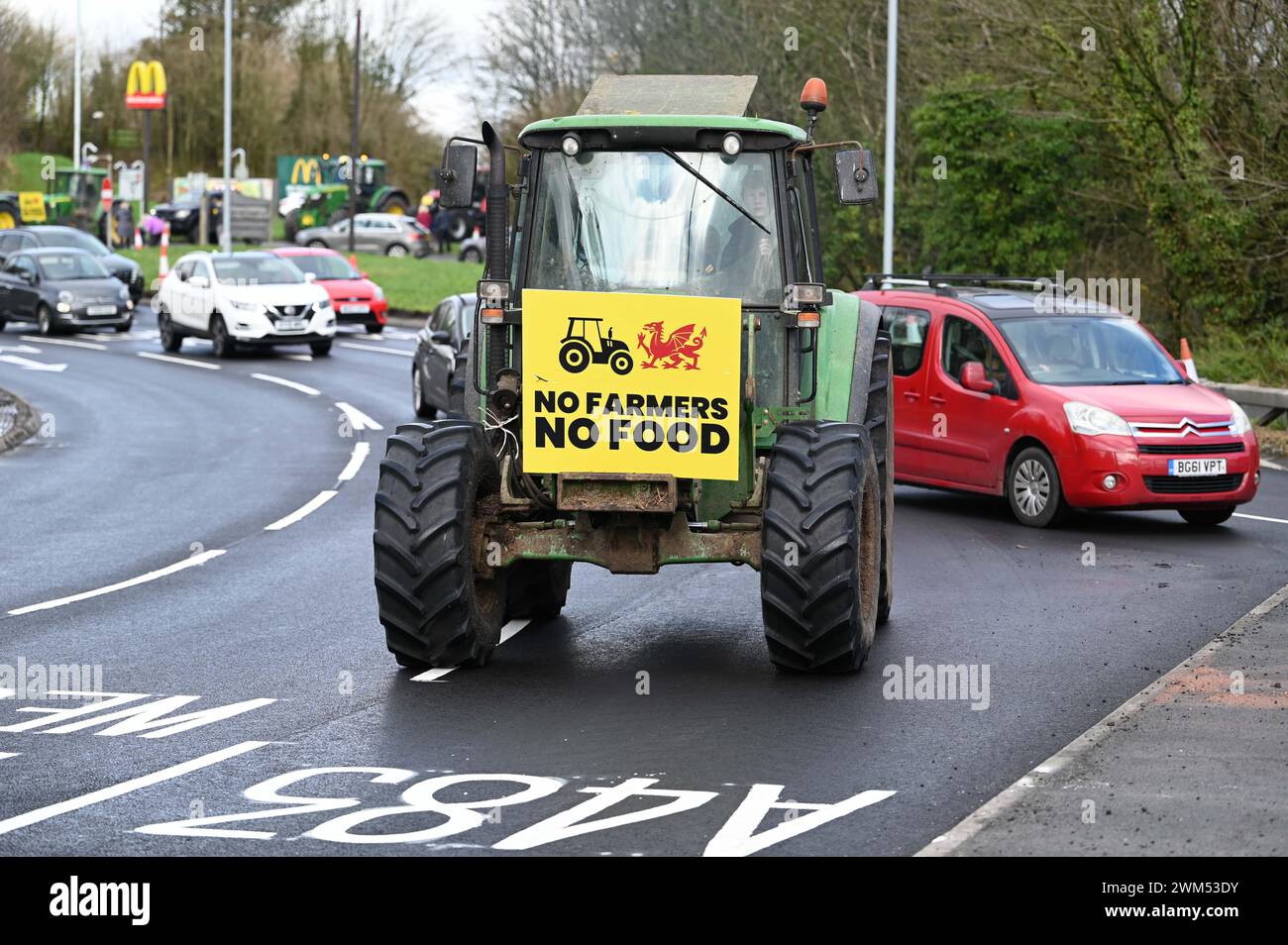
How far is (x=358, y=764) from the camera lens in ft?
27.8

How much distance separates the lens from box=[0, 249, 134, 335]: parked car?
41.2m

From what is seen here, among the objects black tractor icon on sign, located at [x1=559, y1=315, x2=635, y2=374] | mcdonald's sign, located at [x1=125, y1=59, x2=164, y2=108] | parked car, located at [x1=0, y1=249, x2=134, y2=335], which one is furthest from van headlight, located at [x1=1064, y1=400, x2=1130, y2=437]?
mcdonald's sign, located at [x1=125, y1=59, x2=164, y2=108]

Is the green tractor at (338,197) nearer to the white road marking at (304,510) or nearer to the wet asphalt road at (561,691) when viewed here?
the white road marking at (304,510)

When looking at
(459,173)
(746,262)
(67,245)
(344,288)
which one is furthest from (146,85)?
(746,262)

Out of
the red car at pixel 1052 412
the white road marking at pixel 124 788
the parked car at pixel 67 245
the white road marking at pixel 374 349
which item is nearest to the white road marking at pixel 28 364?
the white road marking at pixel 374 349

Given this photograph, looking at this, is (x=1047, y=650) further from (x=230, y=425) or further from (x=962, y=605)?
(x=230, y=425)

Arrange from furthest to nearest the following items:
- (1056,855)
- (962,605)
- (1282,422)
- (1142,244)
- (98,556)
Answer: (1142,244), (1282,422), (98,556), (962,605), (1056,855)

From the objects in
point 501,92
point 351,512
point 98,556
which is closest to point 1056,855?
point 98,556

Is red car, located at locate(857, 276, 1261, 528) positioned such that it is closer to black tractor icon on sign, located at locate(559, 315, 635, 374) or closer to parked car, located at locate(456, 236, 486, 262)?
black tractor icon on sign, located at locate(559, 315, 635, 374)

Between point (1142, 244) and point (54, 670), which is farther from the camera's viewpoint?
point (1142, 244)

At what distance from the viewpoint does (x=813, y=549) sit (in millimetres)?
9617

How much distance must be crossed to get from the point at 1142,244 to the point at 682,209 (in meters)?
23.1

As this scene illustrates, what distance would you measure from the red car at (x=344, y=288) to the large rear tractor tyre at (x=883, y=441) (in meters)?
28.8

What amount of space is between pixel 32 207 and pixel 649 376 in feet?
214
